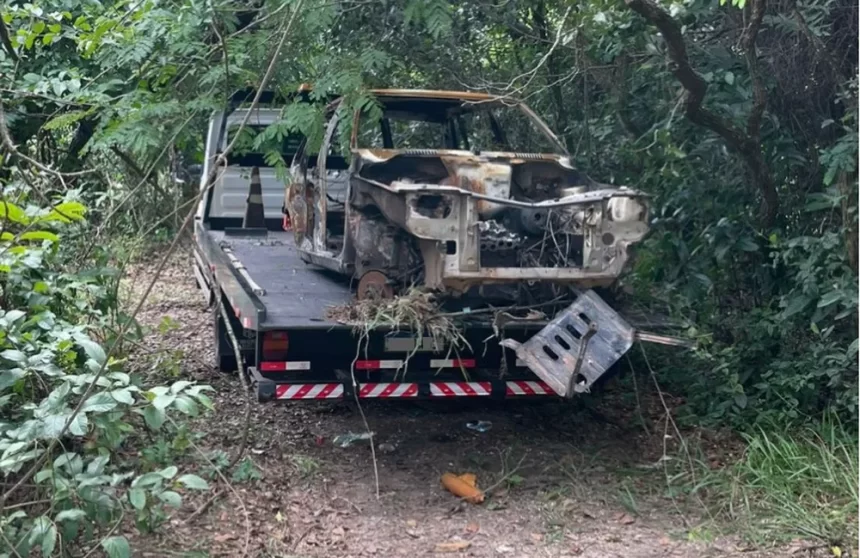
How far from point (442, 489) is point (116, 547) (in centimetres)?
235

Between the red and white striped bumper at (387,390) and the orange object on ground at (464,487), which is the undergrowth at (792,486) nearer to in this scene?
the orange object on ground at (464,487)

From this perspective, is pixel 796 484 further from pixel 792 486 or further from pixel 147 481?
pixel 147 481

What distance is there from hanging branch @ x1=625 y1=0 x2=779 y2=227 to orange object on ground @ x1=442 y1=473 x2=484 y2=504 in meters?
2.73

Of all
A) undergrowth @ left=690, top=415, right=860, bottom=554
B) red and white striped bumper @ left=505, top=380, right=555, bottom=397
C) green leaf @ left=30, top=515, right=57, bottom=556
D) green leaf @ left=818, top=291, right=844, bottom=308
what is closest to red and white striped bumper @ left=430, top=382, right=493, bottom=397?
red and white striped bumper @ left=505, top=380, right=555, bottom=397

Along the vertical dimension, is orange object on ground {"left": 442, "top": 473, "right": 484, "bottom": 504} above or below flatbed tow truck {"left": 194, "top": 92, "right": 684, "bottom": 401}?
below

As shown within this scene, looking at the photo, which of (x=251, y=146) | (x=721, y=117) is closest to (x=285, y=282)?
(x=251, y=146)

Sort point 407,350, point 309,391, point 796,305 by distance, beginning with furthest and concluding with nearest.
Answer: point 796,305 → point 407,350 → point 309,391

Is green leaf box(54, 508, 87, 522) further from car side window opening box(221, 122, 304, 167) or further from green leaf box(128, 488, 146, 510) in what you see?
car side window opening box(221, 122, 304, 167)

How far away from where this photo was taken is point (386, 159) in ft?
22.0

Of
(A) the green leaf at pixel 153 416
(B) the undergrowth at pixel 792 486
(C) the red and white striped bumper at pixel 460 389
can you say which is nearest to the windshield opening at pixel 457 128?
(C) the red and white striped bumper at pixel 460 389

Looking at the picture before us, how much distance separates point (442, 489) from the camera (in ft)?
19.9

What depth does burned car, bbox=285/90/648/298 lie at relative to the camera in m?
6.01

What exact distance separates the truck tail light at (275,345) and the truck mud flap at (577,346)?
1261 millimetres

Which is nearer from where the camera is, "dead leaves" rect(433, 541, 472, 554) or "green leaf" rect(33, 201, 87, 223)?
"green leaf" rect(33, 201, 87, 223)
